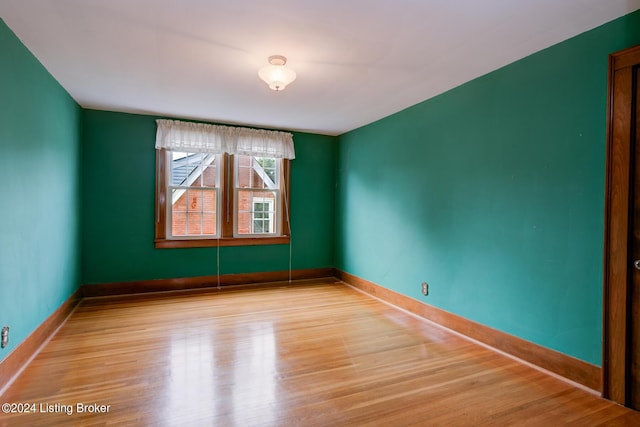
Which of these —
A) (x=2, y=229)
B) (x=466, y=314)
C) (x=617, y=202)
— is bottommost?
(x=466, y=314)

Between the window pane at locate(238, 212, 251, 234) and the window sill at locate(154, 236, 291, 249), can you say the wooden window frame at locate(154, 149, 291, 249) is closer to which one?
the window sill at locate(154, 236, 291, 249)

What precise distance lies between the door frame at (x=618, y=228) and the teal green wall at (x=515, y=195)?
80mm

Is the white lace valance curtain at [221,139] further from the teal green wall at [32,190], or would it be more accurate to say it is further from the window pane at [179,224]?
the teal green wall at [32,190]

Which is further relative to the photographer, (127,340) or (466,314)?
(466,314)

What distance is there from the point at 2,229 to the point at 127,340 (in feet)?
4.44

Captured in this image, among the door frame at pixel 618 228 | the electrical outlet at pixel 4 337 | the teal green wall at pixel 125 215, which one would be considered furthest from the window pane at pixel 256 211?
the door frame at pixel 618 228

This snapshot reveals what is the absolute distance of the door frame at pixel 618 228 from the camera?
2049mm

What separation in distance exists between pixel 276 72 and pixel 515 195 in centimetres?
220

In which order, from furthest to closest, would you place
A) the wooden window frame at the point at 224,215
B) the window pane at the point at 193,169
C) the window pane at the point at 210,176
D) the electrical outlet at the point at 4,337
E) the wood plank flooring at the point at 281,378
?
the window pane at the point at 210,176 → the window pane at the point at 193,169 → the wooden window frame at the point at 224,215 → the electrical outlet at the point at 4,337 → the wood plank flooring at the point at 281,378

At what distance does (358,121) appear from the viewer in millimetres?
4742

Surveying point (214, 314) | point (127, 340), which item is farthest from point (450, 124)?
point (127, 340)

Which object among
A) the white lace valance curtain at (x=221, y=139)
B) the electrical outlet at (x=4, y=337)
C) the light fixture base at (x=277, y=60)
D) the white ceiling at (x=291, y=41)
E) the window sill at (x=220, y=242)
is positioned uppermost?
the white ceiling at (x=291, y=41)

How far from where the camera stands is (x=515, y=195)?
2.78 m

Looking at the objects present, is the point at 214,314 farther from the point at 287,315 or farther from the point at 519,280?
the point at 519,280
